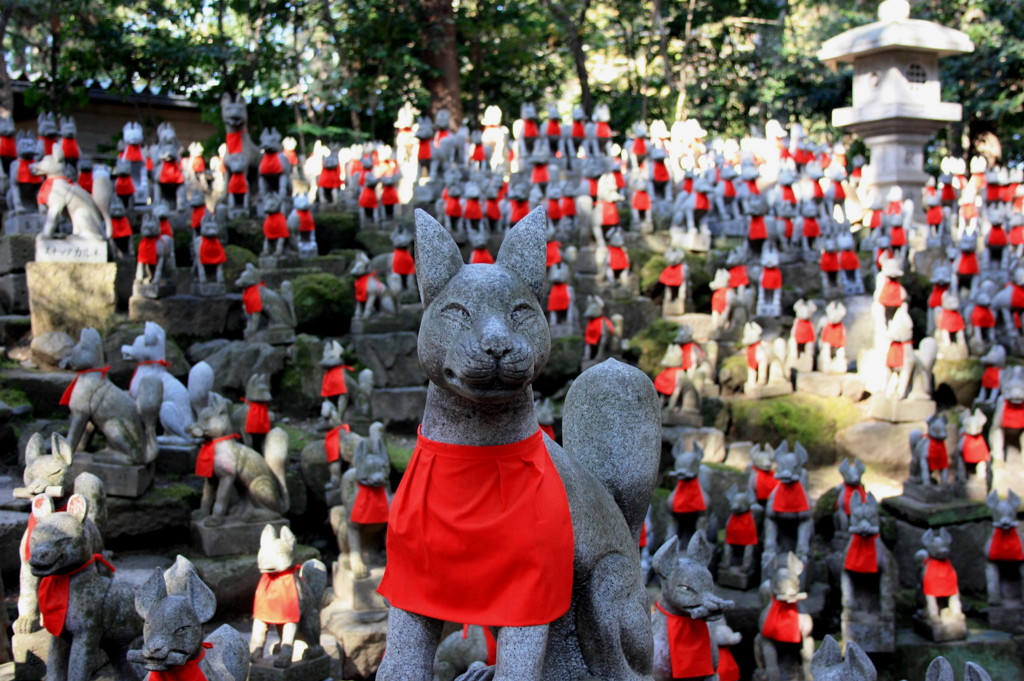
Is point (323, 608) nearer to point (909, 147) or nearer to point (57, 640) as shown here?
point (57, 640)

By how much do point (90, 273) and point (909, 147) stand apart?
10768 millimetres

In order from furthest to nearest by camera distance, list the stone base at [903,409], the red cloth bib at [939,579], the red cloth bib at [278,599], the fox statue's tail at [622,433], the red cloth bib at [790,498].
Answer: the stone base at [903,409]
the red cloth bib at [790,498]
the red cloth bib at [939,579]
the red cloth bib at [278,599]
the fox statue's tail at [622,433]

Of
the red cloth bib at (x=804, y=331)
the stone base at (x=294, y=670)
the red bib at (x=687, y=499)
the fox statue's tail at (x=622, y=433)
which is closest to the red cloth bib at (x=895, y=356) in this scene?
the red cloth bib at (x=804, y=331)

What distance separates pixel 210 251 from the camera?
403 inches

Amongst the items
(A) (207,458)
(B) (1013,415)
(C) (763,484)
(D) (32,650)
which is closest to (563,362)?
(C) (763,484)

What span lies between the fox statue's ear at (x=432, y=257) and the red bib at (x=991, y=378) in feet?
29.1

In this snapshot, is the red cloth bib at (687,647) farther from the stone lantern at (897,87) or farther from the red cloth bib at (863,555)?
the stone lantern at (897,87)

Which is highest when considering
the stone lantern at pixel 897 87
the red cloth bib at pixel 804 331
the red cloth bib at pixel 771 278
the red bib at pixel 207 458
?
the stone lantern at pixel 897 87

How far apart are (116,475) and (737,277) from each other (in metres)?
6.82

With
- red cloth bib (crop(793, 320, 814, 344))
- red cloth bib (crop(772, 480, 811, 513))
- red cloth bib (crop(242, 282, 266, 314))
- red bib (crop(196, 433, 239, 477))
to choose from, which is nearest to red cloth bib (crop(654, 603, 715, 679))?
red cloth bib (crop(772, 480, 811, 513))

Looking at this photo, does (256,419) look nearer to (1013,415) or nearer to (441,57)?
(1013,415)

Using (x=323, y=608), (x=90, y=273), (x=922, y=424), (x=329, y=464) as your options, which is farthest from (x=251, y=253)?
(x=922, y=424)

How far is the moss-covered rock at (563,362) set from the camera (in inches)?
406

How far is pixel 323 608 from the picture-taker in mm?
6301
